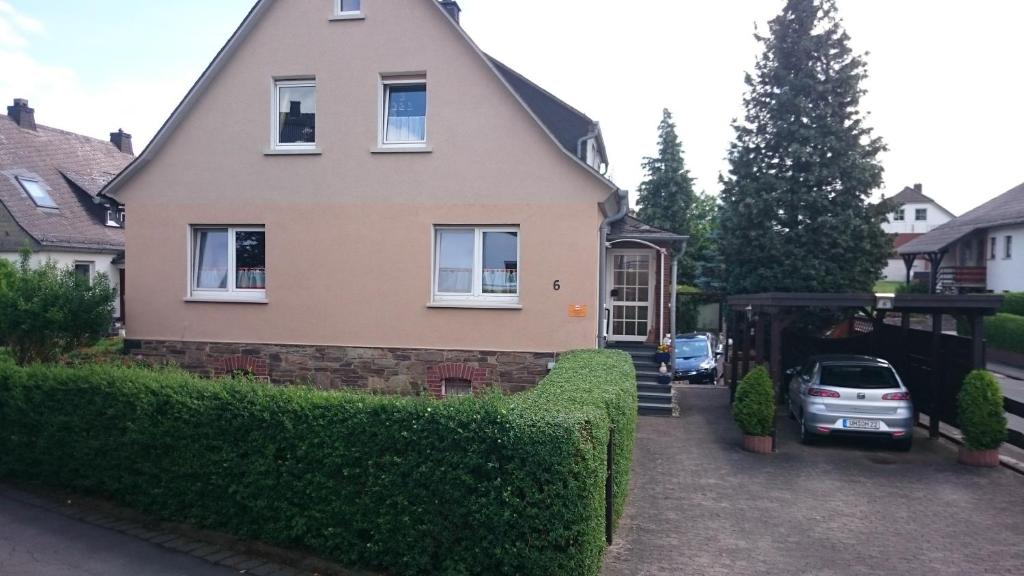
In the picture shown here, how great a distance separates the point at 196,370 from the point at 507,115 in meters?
7.48

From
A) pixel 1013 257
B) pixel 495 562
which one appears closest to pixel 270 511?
pixel 495 562

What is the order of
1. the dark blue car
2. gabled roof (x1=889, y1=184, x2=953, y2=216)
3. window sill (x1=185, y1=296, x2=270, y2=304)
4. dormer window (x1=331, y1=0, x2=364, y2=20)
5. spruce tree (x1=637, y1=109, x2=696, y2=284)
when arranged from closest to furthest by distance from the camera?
dormer window (x1=331, y1=0, x2=364, y2=20)
window sill (x1=185, y1=296, x2=270, y2=304)
the dark blue car
spruce tree (x1=637, y1=109, x2=696, y2=284)
gabled roof (x1=889, y1=184, x2=953, y2=216)

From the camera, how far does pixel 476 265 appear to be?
12.8 metres

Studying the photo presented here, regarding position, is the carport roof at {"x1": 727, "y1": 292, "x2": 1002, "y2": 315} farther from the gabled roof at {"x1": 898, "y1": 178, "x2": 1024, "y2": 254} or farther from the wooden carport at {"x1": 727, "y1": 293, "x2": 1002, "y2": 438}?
the gabled roof at {"x1": 898, "y1": 178, "x2": 1024, "y2": 254}

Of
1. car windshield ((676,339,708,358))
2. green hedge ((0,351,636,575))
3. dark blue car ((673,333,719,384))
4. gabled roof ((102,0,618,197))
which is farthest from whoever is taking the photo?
car windshield ((676,339,708,358))

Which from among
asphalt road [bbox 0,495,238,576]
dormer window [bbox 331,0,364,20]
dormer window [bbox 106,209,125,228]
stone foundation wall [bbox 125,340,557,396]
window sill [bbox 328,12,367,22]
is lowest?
asphalt road [bbox 0,495,238,576]

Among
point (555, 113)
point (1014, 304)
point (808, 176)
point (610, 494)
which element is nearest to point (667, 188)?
point (1014, 304)

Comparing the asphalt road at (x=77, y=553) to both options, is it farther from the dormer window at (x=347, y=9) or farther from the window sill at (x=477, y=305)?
the dormer window at (x=347, y=9)

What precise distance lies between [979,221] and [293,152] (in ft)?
128

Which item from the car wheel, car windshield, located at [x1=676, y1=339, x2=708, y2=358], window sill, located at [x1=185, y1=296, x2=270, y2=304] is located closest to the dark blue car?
car windshield, located at [x1=676, y1=339, x2=708, y2=358]

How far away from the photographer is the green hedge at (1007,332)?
96.6 ft

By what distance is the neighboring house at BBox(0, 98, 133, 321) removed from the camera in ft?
88.1

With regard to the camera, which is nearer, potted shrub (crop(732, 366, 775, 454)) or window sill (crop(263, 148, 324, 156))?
potted shrub (crop(732, 366, 775, 454))

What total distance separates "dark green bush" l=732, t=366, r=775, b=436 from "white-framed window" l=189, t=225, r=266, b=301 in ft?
29.0
